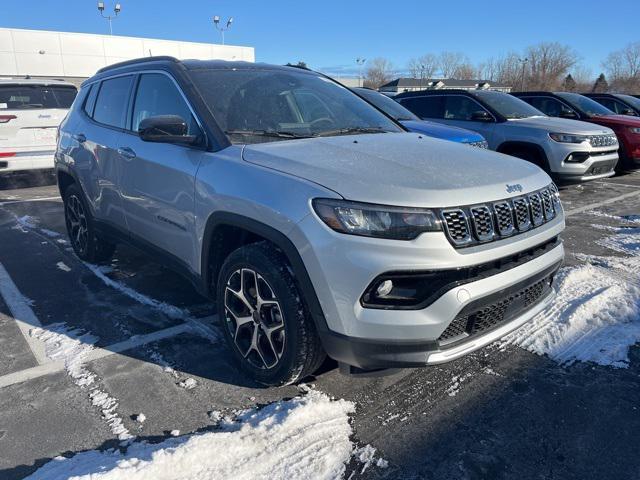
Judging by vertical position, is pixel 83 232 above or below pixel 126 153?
below

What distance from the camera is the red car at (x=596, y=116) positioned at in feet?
33.8

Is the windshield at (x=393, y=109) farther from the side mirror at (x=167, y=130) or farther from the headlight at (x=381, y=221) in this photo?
the headlight at (x=381, y=221)

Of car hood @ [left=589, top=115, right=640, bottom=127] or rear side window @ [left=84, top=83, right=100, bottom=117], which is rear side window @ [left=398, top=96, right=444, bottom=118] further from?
rear side window @ [left=84, top=83, right=100, bottom=117]

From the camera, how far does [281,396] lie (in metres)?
2.79

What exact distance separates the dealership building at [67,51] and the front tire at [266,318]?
31378mm

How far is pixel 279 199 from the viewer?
2.47 metres

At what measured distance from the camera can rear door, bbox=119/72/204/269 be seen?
3.17 metres

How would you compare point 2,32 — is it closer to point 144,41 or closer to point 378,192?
point 144,41

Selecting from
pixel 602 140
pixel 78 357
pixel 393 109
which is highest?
pixel 393 109

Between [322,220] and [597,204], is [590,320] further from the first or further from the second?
[597,204]

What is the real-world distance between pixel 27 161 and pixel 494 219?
29.9 feet

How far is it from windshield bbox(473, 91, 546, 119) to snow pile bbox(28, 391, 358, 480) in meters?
7.86

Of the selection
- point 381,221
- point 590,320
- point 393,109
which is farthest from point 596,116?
point 381,221

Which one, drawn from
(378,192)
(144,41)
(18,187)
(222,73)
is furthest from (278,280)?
(144,41)
